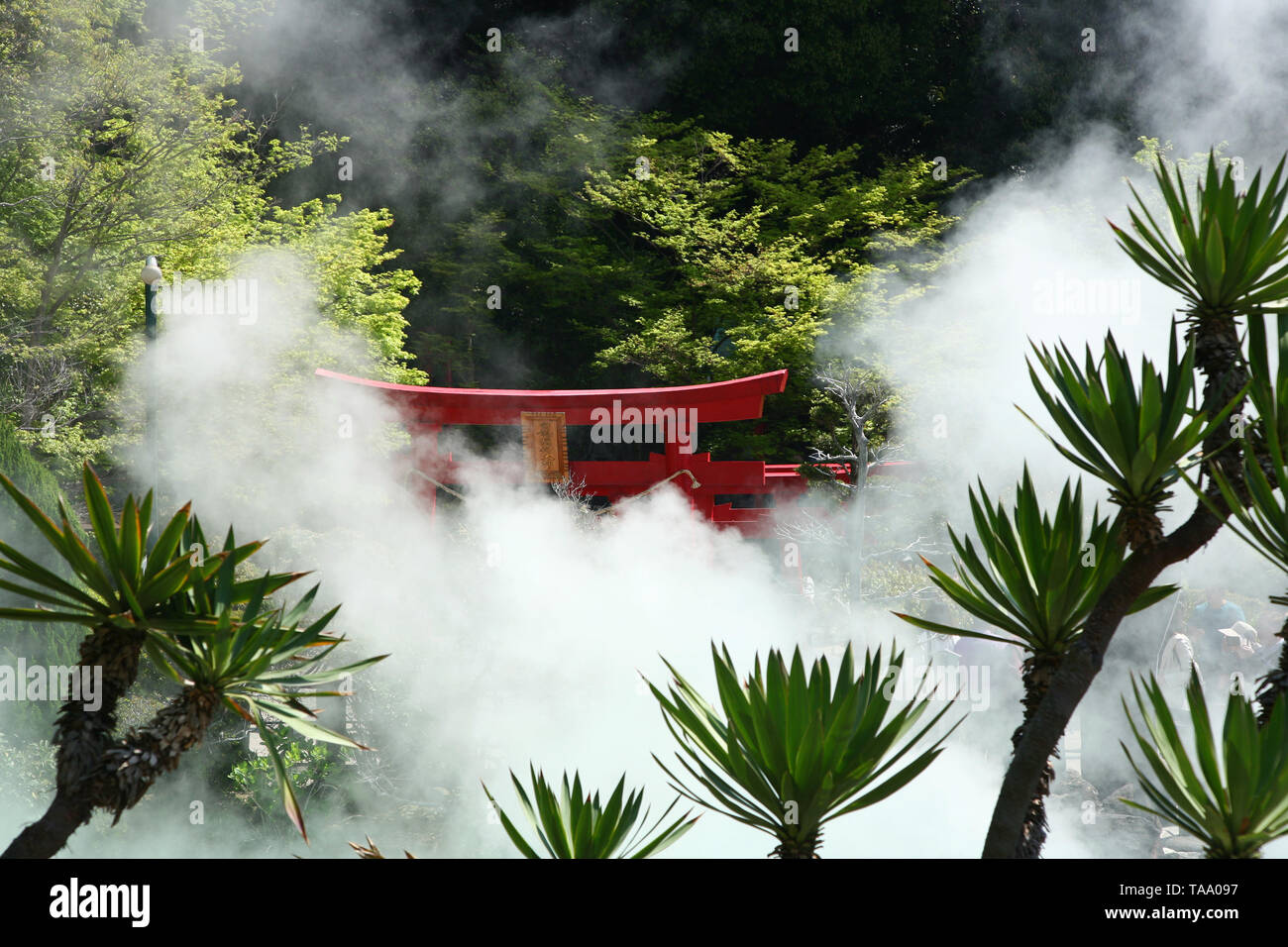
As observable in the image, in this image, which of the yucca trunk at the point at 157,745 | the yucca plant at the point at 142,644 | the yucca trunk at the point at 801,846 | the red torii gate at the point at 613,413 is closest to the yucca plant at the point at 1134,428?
the yucca trunk at the point at 801,846

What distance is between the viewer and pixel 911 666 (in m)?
10.1

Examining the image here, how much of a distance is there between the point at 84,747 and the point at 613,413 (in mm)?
9023

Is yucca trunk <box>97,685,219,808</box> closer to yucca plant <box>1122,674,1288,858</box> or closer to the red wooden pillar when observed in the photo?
yucca plant <box>1122,674,1288,858</box>

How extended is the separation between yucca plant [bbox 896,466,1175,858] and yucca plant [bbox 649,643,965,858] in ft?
0.50

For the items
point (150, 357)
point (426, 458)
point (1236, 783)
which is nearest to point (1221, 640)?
point (426, 458)

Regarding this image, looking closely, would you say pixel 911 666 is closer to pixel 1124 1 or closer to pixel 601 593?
pixel 601 593

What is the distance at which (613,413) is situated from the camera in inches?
409

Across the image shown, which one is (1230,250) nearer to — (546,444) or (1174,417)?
(1174,417)

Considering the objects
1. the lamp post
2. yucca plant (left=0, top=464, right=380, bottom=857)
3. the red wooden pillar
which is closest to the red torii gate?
the red wooden pillar

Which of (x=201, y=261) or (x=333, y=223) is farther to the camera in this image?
(x=333, y=223)

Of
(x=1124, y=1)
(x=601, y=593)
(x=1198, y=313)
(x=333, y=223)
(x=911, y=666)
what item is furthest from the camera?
Answer: (x=1124, y=1)

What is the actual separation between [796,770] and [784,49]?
1923 cm

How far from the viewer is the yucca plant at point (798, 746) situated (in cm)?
127

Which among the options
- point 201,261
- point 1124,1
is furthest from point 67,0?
point 1124,1
